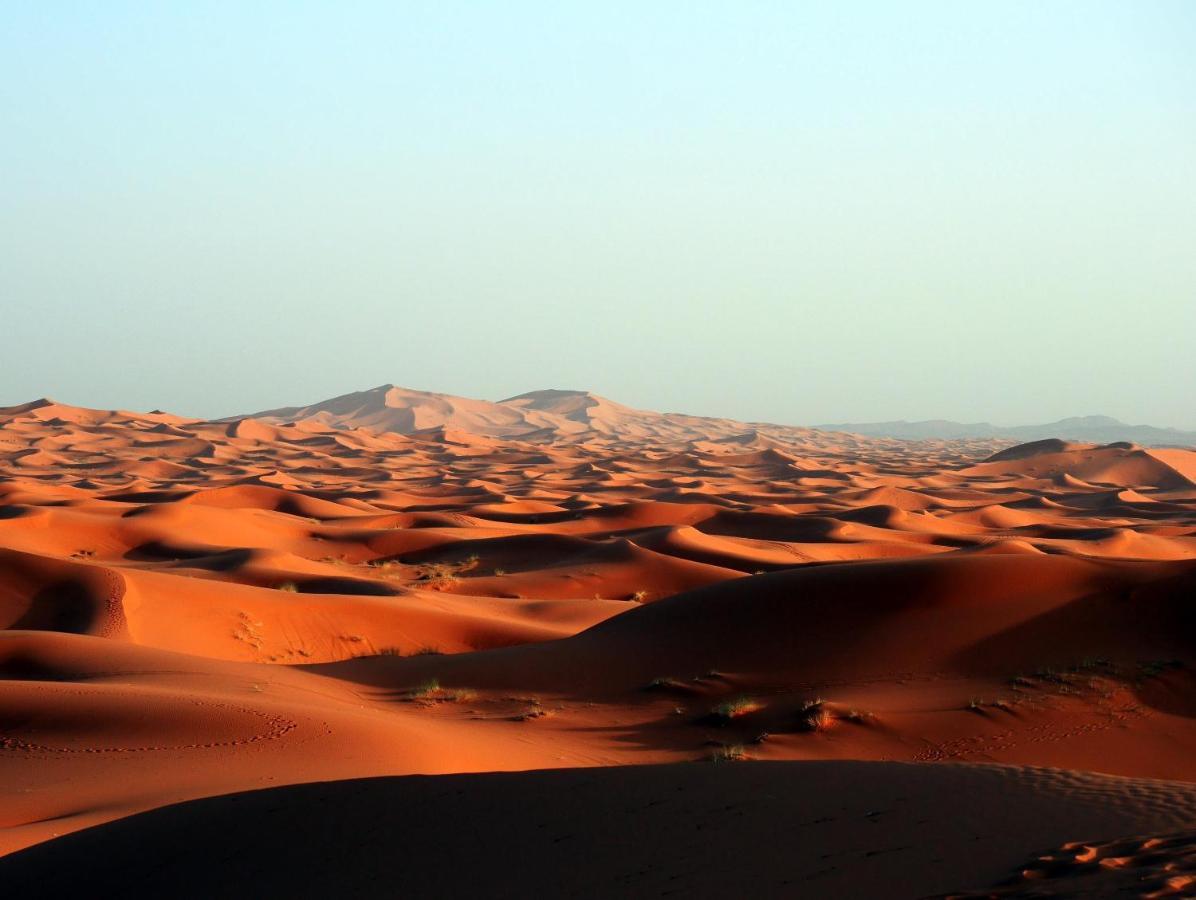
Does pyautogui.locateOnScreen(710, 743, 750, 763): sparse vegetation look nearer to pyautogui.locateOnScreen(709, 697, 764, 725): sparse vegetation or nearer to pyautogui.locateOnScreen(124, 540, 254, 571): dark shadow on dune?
pyautogui.locateOnScreen(709, 697, 764, 725): sparse vegetation

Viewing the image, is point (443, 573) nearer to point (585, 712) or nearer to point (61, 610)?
point (61, 610)

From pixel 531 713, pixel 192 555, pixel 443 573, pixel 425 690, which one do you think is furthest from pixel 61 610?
pixel 443 573

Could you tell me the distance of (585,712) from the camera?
13.5 metres

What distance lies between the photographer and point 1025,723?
11.6 metres

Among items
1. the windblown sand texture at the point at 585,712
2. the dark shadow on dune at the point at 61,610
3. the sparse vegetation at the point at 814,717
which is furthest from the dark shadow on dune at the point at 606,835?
the dark shadow on dune at the point at 61,610

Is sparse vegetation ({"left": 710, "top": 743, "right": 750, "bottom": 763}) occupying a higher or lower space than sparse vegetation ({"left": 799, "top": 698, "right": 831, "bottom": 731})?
lower

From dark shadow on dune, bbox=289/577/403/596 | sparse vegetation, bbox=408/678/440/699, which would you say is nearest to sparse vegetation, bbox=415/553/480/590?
dark shadow on dune, bbox=289/577/403/596

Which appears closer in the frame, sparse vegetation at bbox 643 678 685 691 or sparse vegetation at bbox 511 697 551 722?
sparse vegetation at bbox 511 697 551 722

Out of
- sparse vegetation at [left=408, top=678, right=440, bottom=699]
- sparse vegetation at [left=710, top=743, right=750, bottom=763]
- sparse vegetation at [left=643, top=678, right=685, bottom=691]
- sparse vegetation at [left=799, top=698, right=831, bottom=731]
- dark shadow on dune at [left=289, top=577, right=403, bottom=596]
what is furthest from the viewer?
dark shadow on dune at [left=289, top=577, right=403, bottom=596]

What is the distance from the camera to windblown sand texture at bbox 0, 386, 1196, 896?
6168mm

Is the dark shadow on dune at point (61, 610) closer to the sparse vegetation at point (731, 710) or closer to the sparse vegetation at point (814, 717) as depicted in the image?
the sparse vegetation at point (731, 710)

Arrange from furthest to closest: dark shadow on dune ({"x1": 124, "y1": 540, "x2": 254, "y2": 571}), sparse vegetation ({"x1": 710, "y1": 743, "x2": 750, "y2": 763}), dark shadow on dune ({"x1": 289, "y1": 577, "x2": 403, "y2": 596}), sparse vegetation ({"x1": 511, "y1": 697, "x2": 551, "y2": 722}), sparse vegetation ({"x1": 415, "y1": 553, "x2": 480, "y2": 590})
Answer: sparse vegetation ({"x1": 415, "y1": 553, "x2": 480, "y2": 590}), dark shadow on dune ({"x1": 124, "y1": 540, "x2": 254, "y2": 571}), dark shadow on dune ({"x1": 289, "y1": 577, "x2": 403, "y2": 596}), sparse vegetation ({"x1": 511, "y1": 697, "x2": 551, "y2": 722}), sparse vegetation ({"x1": 710, "y1": 743, "x2": 750, "y2": 763})

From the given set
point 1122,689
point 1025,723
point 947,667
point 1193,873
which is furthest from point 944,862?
point 947,667

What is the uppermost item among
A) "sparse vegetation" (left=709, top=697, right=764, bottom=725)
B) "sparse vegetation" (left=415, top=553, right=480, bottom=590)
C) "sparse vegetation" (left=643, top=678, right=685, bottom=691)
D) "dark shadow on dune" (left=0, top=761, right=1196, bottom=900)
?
"dark shadow on dune" (left=0, top=761, right=1196, bottom=900)
